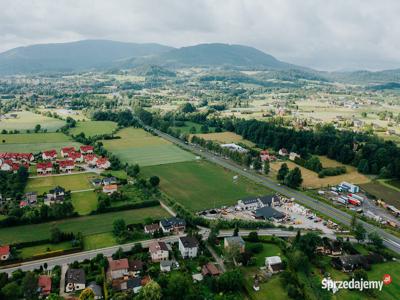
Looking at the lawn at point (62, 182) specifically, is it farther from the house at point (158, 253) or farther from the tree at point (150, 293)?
the tree at point (150, 293)

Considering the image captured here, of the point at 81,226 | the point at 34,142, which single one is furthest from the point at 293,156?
the point at 34,142

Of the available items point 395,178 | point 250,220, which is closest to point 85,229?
point 250,220

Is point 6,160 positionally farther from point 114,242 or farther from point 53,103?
point 53,103

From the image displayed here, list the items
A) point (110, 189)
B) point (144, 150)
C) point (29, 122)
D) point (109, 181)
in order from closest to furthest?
point (110, 189)
point (109, 181)
point (144, 150)
point (29, 122)

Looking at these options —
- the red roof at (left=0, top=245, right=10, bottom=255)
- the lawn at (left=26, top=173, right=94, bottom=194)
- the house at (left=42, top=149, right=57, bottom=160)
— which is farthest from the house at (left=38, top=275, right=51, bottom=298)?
the house at (left=42, top=149, right=57, bottom=160)

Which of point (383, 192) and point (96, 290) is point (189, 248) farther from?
point (383, 192)

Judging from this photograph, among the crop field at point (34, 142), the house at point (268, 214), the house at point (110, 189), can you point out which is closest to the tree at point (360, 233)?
the house at point (268, 214)
